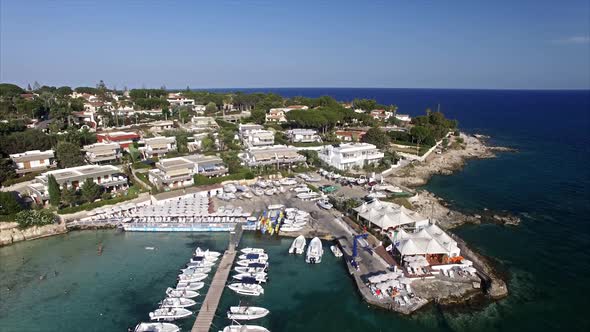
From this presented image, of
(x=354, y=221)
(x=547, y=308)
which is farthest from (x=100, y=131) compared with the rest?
(x=547, y=308)

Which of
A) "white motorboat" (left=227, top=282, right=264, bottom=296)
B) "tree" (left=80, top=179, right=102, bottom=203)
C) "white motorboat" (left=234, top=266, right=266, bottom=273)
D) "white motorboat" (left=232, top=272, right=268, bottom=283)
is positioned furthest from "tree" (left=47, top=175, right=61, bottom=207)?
"white motorboat" (left=227, top=282, right=264, bottom=296)

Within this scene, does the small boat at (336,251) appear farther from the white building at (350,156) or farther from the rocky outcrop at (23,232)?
the rocky outcrop at (23,232)

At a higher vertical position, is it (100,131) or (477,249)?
(100,131)

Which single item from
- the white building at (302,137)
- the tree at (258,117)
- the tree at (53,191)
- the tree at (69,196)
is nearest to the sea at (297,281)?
the tree at (69,196)

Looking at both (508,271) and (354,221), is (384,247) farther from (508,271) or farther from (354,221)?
(508,271)

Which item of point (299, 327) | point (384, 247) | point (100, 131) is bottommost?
point (299, 327)
